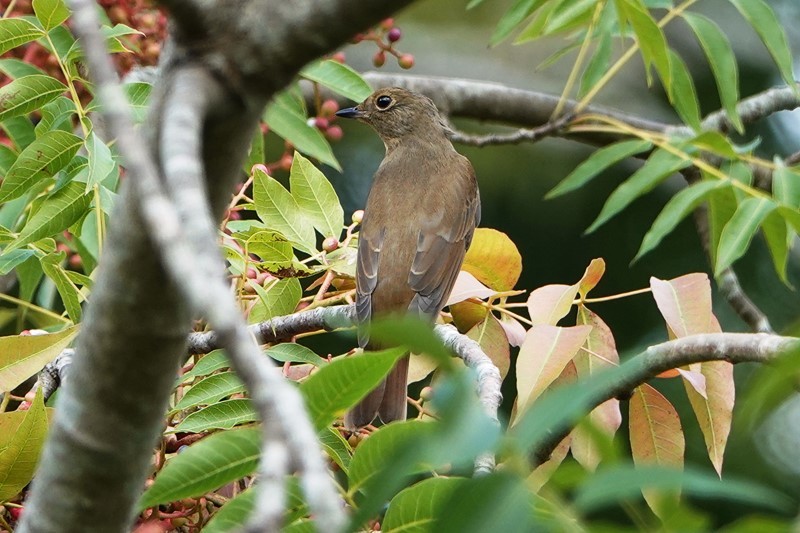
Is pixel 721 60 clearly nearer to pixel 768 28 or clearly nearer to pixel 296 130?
pixel 768 28

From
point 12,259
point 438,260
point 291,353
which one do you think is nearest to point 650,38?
point 291,353

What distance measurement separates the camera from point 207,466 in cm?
160

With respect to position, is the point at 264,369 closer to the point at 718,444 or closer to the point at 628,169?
the point at 718,444

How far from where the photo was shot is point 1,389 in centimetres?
249

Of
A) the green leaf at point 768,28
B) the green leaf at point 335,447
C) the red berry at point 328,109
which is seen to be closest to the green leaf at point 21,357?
the green leaf at point 335,447

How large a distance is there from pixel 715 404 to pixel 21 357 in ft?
5.32

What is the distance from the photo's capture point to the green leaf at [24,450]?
2.21 m

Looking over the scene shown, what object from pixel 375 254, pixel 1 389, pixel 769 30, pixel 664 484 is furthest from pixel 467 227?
pixel 664 484

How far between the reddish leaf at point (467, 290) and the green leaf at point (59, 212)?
0.95 metres

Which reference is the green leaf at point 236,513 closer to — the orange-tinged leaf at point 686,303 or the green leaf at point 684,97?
the orange-tinged leaf at point 686,303

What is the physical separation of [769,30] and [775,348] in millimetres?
1143

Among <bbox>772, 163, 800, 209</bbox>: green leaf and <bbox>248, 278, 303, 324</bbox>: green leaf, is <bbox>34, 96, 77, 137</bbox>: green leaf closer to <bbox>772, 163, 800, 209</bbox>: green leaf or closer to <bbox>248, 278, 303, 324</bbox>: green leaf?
<bbox>248, 278, 303, 324</bbox>: green leaf

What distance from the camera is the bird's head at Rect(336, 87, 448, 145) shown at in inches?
217

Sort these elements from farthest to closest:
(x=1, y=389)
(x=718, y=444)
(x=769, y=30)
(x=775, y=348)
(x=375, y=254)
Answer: (x=375, y=254) → (x=769, y=30) → (x=718, y=444) → (x=1, y=389) → (x=775, y=348)
